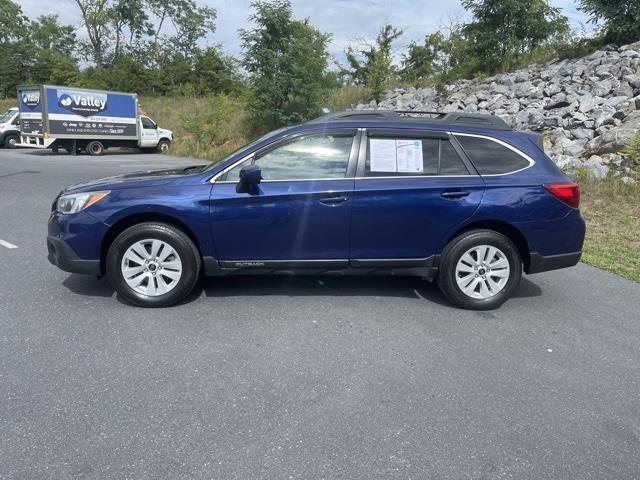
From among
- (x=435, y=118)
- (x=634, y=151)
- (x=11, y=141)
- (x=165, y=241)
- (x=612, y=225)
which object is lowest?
(x=612, y=225)

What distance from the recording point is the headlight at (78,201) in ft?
14.1

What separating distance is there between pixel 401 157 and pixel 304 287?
1575 millimetres

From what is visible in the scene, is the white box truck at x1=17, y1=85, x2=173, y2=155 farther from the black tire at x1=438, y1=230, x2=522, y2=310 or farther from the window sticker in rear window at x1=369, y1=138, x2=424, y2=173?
the black tire at x1=438, y1=230, x2=522, y2=310

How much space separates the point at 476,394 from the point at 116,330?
2.68 metres

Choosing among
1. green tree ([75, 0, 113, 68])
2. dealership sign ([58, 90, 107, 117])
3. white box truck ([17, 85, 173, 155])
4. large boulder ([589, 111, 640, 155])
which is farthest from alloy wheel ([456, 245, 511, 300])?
green tree ([75, 0, 113, 68])

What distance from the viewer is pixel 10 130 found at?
2509 cm

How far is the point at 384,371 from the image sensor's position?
342cm

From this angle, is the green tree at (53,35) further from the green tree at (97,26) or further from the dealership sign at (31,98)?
the dealership sign at (31,98)

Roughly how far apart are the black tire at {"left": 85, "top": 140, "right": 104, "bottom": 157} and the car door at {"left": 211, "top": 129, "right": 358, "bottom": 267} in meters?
21.8

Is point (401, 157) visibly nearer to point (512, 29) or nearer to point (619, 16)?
point (619, 16)

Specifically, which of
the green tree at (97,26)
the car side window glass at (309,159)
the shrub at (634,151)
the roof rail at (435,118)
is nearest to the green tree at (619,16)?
the shrub at (634,151)

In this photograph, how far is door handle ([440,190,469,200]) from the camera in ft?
14.6

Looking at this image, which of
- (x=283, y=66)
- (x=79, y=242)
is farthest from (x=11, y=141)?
(x=79, y=242)

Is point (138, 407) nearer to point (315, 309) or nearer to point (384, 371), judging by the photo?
point (384, 371)
